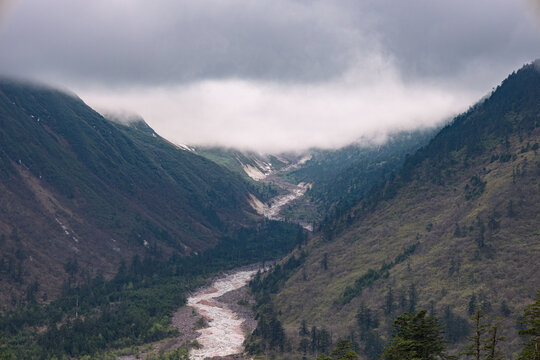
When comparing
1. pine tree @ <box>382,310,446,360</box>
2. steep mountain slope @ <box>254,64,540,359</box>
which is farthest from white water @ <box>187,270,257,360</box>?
pine tree @ <box>382,310,446,360</box>

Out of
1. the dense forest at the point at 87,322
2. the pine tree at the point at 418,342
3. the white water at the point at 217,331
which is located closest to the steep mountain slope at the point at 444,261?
the white water at the point at 217,331

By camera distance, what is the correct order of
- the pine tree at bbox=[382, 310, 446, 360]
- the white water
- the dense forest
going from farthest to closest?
the dense forest
the white water
the pine tree at bbox=[382, 310, 446, 360]

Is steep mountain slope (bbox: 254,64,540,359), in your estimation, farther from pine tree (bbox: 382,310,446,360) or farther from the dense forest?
pine tree (bbox: 382,310,446,360)

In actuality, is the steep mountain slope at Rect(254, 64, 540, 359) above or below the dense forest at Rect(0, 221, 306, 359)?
above

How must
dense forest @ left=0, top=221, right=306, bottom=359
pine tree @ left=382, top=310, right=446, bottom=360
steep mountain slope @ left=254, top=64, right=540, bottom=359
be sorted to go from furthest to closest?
dense forest @ left=0, top=221, right=306, bottom=359 → steep mountain slope @ left=254, top=64, right=540, bottom=359 → pine tree @ left=382, top=310, right=446, bottom=360

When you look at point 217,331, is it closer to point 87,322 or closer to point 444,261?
point 87,322

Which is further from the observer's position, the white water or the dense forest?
the dense forest

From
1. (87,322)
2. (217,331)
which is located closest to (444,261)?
(217,331)

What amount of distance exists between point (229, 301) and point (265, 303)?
2272 cm

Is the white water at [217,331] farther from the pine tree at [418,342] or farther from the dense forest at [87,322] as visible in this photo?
the pine tree at [418,342]

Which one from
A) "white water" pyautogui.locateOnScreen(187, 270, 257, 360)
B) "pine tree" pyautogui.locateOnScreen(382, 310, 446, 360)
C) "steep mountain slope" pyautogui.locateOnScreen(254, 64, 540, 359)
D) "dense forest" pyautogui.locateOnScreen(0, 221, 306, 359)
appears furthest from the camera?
"dense forest" pyautogui.locateOnScreen(0, 221, 306, 359)

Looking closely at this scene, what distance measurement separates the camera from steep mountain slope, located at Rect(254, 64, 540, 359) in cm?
11857

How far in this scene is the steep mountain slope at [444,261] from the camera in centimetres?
11857

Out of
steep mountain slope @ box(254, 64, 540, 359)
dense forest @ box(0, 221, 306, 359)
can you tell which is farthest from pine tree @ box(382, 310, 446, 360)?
dense forest @ box(0, 221, 306, 359)
